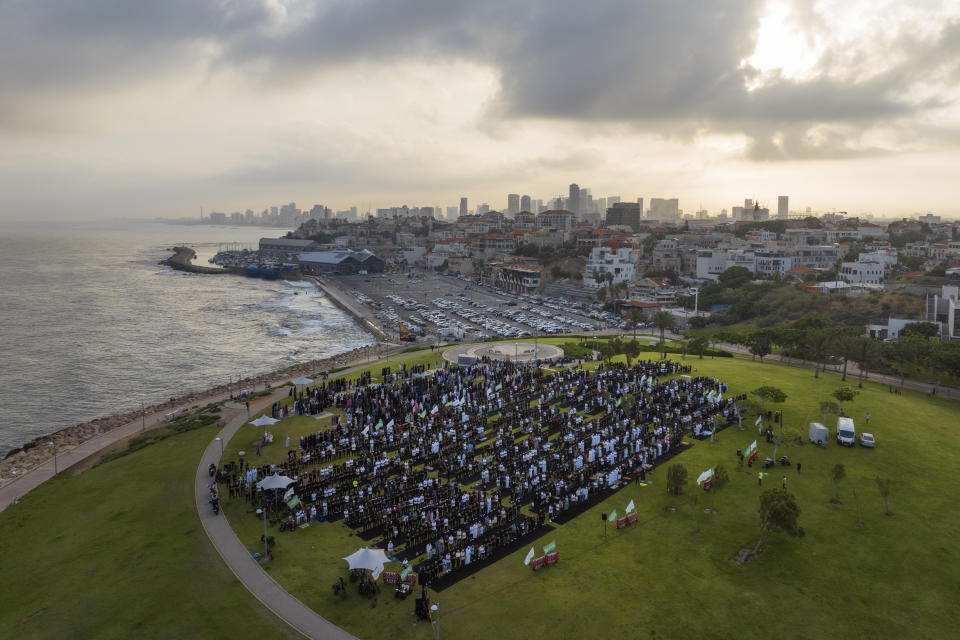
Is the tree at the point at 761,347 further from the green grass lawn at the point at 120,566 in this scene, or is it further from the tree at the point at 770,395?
the green grass lawn at the point at 120,566

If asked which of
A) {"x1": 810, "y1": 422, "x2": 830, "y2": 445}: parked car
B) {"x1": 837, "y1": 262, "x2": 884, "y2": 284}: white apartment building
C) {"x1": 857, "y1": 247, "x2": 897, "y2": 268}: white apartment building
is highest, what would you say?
{"x1": 857, "y1": 247, "x2": 897, "y2": 268}: white apartment building

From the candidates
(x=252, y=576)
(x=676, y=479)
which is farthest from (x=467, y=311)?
(x=252, y=576)

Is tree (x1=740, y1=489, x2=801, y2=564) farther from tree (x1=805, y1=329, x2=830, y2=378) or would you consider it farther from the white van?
tree (x1=805, y1=329, x2=830, y2=378)

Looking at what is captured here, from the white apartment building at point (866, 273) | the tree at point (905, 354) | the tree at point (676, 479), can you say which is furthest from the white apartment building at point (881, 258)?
the tree at point (676, 479)

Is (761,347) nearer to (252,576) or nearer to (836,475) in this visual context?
(836,475)

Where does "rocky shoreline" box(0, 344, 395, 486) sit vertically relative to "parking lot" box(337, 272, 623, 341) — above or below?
below

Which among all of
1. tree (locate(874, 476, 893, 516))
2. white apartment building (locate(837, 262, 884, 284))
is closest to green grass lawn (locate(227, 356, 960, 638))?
tree (locate(874, 476, 893, 516))
